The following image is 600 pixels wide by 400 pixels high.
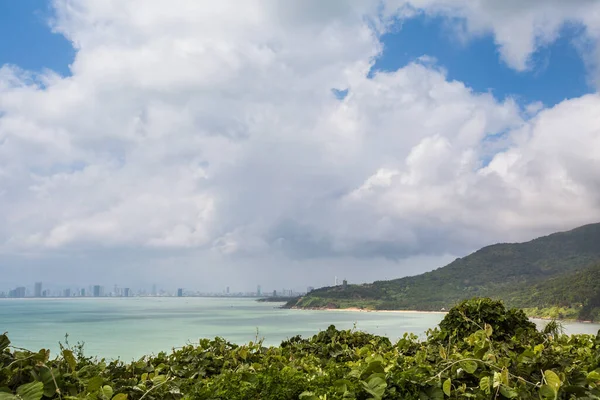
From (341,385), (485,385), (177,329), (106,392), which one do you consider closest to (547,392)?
(485,385)

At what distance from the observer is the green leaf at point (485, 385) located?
2.59 metres

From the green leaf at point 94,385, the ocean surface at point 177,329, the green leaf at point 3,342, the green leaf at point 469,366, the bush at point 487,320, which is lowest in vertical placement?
the ocean surface at point 177,329

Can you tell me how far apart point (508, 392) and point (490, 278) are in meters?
84.8

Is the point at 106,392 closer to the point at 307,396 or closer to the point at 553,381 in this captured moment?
the point at 307,396

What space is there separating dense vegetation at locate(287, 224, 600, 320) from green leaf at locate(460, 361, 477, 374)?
6512cm

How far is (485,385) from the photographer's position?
2.60 meters

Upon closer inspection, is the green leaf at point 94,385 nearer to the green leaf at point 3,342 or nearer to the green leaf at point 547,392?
the green leaf at point 3,342

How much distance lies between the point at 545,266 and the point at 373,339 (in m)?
87.0

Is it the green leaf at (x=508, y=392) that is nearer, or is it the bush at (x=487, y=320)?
the green leaf at (x=508, y=392)

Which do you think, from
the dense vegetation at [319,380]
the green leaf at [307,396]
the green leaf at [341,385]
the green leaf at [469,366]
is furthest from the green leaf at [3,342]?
the green leaf at [469,366]

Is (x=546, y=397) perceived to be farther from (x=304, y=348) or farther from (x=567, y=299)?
(x=567, y=299)

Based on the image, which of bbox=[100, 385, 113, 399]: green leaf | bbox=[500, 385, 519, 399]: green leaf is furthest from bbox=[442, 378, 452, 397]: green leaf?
bbox=[100, 385, 113, 399]: green leaf

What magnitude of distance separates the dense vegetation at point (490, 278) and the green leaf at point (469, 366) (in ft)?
214

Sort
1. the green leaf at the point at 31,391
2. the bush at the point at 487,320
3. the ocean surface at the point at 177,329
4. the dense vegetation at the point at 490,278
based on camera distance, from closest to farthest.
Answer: the green leaf at the point at 31,391 < the bush at the point at 487,320 < the ocean surface at the point at 177,329 < the dense vegetation at the point at 490,278
